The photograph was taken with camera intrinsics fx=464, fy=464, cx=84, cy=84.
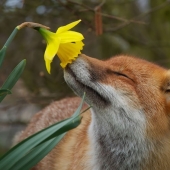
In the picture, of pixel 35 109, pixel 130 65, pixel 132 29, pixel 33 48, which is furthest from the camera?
pixel 35 109

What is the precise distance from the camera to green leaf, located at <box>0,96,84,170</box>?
2418 millimetres

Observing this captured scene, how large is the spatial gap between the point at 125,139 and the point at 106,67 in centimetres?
60

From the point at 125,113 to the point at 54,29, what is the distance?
5.01 meters

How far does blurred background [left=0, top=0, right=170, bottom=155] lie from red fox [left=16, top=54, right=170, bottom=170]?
10.0 ft

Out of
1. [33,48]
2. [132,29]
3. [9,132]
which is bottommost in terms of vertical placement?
[9,132]

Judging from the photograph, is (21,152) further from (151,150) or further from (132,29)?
(132,29)

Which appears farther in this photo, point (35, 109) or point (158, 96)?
point (35, 109)

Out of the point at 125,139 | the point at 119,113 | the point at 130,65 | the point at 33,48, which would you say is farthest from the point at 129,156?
the point at 33,48

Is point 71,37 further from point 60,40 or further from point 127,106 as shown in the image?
point 127,106

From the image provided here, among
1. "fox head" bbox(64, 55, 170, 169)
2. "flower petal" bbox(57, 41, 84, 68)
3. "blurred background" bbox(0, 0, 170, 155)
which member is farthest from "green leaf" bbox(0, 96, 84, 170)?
"blurred background" bbox(0, 0, 170, 155)

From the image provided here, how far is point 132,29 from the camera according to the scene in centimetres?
938

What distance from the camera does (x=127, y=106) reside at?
11.9ft

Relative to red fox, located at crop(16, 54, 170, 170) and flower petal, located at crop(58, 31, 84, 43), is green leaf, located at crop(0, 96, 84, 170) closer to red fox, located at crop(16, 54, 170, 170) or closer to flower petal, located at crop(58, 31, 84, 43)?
flower petal, located at crop(58, 31, 84, 43)

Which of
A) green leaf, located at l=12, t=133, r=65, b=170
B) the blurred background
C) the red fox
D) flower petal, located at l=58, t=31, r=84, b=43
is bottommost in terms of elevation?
green leaf, located at l=12, t=133, r=65, b=170
